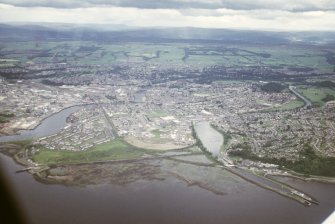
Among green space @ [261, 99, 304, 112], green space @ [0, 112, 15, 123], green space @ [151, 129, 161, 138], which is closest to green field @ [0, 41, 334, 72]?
green space @ [261, 99, 304, 112]

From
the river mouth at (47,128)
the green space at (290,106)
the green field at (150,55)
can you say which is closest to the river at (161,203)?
the river mouth at (47,128)

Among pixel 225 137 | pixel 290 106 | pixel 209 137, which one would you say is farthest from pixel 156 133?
pixel 290 106

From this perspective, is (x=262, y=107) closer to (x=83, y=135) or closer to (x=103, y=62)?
(x=83, y=135)

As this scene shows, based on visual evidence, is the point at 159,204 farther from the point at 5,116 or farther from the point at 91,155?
the point at 5,116

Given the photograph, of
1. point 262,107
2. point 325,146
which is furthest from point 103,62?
point 325,146

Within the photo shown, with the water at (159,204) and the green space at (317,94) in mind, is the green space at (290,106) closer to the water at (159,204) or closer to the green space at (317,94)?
the green space at (317,94)

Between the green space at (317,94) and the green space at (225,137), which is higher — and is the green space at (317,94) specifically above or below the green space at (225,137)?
above

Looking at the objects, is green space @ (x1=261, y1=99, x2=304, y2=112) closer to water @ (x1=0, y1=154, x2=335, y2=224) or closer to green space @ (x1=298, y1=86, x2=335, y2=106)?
green space @ (x1=298, y1=86, x2=335, y2=106)
